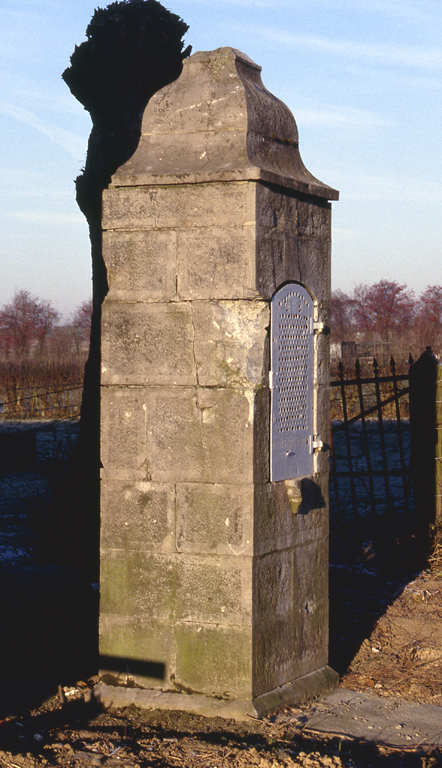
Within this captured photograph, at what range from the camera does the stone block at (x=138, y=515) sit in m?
3.96

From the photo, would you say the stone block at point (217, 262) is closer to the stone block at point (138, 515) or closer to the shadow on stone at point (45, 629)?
the stone block at point (138, 515)

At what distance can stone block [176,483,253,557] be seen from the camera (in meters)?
3.80

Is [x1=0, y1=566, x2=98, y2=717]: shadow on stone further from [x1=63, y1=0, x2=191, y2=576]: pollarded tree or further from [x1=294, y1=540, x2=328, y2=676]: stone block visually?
[x1=63, y1=0, x2=191, y2=576]: pollarded tree

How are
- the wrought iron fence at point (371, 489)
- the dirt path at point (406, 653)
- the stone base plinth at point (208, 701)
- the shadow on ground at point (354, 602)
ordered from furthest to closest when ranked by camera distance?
the wrought iron fence at point (371, 489) → the shadow on ground at point (354, 602) → the dirt path at point (406, 653) → the stone base plinth at point (208, 701)

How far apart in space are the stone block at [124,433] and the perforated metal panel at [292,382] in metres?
0.68

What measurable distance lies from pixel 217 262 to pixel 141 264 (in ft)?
1.39

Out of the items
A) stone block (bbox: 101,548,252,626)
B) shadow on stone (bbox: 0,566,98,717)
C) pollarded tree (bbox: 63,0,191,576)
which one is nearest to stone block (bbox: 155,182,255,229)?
stone block (bbox: 101,548,252,626)

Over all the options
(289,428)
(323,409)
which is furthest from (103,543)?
(323,409)

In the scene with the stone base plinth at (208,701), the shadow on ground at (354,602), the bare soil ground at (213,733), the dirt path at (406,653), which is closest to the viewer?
the bare soil ground at (213,733)

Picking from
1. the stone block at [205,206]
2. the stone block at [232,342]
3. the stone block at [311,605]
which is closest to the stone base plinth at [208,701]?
the stone block at [311,605]

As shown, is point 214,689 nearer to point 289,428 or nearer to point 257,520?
point 257,520

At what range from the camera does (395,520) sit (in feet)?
28.0

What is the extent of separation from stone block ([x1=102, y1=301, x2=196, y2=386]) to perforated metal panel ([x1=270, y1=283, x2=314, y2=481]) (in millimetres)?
444

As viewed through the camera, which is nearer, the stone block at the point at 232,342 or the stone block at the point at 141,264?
the stone block at the point at 232,342
